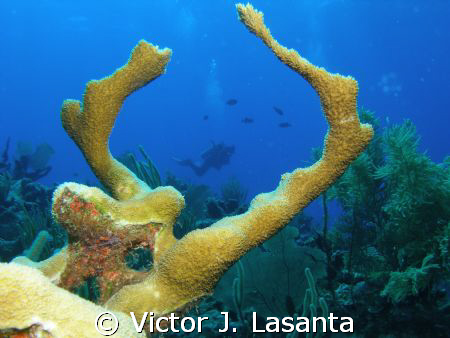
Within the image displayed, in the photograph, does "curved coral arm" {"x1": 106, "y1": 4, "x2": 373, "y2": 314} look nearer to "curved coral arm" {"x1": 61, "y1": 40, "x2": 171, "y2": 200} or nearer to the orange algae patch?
the orange algae patch

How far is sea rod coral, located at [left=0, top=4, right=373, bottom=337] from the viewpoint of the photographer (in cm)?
174

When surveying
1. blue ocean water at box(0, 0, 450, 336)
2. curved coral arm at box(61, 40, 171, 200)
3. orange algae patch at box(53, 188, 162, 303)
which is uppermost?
blue ocean water at box(0, 0, 450, 336)

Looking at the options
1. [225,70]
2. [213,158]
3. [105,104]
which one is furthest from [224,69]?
[105,104]

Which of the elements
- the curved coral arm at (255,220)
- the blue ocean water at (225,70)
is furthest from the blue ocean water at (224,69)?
the curved coral arm at (255,220)

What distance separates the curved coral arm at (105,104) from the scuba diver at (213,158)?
2193cm

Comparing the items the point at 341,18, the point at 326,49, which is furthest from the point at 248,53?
the point at 341,18

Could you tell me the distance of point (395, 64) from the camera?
230ft

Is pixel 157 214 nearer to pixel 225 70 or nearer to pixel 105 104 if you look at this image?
pixel 105 104

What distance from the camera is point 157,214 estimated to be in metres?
1.96

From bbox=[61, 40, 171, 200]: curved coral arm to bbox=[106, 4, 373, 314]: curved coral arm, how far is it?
0.58 metres

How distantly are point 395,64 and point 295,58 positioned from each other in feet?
260

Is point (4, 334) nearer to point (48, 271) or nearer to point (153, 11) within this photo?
point (48, 271)

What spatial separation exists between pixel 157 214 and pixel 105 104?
2.28 feet

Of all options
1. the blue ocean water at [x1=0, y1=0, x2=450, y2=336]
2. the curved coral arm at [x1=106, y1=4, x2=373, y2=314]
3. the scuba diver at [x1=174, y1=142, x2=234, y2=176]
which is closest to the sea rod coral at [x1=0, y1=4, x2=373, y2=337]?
the curved coral arm at [x1=106, y1=4, x2=373, y2=314]
